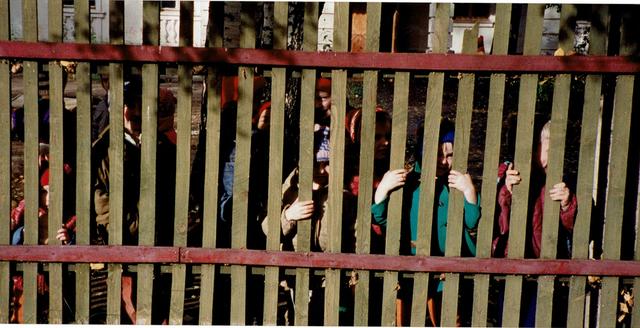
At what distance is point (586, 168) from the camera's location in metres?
4.32

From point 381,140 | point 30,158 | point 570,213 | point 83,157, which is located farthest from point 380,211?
point 30,158

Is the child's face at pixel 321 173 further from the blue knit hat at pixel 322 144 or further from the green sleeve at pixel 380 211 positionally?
the green sleeve at pixel 380 211

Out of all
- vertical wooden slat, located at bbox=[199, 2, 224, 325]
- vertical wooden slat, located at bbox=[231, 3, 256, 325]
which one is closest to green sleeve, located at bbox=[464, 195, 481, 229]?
vertical wooden slat, located at bbox=[231, 3, 256, 325]

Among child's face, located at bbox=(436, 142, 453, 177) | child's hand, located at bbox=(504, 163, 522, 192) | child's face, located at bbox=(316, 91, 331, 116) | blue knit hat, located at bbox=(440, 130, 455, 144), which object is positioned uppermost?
child's face, located at bbox=(316, 91, 331, 116)

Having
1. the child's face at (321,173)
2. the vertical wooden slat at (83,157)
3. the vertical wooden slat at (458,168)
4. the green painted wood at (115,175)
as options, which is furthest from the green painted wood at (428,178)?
the vertical wooden slat at (83,157)

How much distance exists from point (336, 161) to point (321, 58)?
56 centimetres

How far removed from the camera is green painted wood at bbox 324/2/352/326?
4148 millimetres

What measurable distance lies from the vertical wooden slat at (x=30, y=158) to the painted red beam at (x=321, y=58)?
10 cm

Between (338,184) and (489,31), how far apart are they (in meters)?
20.0

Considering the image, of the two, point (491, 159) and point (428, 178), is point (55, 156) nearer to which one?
point (428, 178)

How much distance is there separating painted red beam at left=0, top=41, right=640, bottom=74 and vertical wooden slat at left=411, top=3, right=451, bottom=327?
0.37ft

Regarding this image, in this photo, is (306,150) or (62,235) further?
(62,235)

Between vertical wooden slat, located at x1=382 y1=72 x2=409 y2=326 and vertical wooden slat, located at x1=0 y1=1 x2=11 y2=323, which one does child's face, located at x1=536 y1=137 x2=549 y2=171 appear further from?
vertical wooden slat, located at x1=0 y1=1 x2=11 y2=323

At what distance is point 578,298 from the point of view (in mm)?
4465
